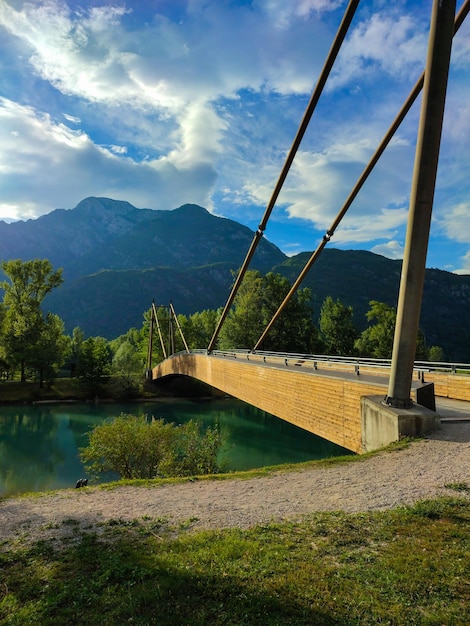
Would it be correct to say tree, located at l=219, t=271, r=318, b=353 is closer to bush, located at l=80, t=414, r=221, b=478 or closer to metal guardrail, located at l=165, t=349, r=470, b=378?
metal guardrail, located at l=165, t=349, r=470, b=378

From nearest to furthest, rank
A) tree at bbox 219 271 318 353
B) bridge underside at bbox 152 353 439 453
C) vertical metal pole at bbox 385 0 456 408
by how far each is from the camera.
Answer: vertical metal pole at bbox 385 0 456 408
bridge underside at bbox 152 353 439 453
tree at bbox 219 271 318 353

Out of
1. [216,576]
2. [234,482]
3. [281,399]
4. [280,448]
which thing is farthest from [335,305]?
[216,576]

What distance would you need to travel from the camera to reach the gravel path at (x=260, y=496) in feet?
19.0

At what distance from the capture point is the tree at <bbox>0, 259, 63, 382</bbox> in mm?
48406

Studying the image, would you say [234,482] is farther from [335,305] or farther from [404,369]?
[335,305]

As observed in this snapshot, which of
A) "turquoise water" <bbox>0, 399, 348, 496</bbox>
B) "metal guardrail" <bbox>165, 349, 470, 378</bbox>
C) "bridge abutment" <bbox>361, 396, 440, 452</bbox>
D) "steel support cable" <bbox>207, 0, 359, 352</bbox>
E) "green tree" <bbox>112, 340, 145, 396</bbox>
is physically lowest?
"turquoise water" <bbox>0, 399, 348, 496</bbox>

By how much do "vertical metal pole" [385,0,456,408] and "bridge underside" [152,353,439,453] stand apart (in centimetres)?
52

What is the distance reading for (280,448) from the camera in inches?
1013

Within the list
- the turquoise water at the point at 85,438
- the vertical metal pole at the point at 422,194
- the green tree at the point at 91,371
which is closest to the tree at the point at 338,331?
the turquoise water at the point at 85,438

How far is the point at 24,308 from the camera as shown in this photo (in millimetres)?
49438

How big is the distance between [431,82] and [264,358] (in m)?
15.6

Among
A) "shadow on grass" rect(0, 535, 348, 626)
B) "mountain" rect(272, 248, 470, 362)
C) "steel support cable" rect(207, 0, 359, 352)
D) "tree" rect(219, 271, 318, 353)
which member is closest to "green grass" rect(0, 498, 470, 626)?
"shadow on grass" rect(0, 535, 348, 626)

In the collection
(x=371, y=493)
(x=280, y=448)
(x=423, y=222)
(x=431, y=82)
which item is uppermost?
(x=431, y=82)

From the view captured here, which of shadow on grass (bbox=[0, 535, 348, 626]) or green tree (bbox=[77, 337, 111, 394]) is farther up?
shadow on grass (bbox=[0, 535, 348, 626])
